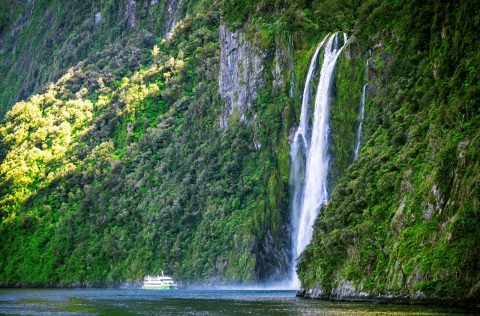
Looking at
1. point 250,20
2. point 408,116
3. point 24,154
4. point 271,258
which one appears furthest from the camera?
point 24,154

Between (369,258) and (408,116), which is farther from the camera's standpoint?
(408,116)

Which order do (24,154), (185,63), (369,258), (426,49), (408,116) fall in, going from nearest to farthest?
(369,258) → (408,116) → (426,49) → (185,63) → (24,154)

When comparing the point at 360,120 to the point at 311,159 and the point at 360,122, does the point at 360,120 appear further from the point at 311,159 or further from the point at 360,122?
the point at 311,159

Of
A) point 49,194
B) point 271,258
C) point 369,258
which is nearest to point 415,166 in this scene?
point 369,258

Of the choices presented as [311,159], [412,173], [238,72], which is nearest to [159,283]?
[238,72]

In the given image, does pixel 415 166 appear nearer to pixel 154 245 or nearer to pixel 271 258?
pixel 271 258

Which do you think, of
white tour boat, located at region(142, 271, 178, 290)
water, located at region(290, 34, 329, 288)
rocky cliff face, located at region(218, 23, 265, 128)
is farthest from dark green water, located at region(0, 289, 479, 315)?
rocky cliff face, located at region(218, 23, 265, 128)

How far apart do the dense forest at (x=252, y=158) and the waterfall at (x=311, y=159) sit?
1.49 meters

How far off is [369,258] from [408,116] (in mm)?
17452

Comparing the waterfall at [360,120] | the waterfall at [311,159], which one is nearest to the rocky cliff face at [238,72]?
the waterfall at [311,159]

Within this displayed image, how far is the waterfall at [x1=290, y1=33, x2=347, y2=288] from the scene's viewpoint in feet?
361

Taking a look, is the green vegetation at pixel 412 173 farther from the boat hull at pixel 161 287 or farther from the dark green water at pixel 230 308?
the boat hull at pixel 161 287

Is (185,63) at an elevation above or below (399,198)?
above

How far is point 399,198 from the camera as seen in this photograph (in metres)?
79.9
